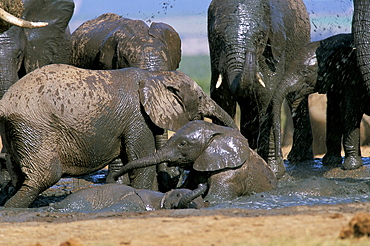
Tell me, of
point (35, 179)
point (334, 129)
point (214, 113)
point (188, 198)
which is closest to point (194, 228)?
point (188, 198)

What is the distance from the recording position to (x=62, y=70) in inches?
291

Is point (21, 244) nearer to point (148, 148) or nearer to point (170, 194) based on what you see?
point (170, 194)

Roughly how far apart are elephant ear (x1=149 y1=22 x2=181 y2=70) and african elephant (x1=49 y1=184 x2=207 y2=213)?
4.14 meters

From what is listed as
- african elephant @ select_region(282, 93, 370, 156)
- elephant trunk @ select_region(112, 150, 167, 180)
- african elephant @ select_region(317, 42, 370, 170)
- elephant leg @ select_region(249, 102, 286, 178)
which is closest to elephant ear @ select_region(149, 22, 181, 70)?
elephant leg @ select_region(249, 102, 286, 178)

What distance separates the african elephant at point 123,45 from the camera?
32.8 feet

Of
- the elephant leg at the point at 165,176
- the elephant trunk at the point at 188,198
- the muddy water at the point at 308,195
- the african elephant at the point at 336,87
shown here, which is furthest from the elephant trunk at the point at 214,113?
the elephant trunk at the point at 188,198

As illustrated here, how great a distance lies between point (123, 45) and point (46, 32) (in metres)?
1.29

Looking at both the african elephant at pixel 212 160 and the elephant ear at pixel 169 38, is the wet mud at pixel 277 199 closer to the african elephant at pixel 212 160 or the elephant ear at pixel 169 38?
the african elephant at pixel 212 160

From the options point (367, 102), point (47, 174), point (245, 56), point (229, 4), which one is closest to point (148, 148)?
point (47, 174)

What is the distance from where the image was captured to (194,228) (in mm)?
5066

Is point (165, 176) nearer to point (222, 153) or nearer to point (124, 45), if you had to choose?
point (222, 153)

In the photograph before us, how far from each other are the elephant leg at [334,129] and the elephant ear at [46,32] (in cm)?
373

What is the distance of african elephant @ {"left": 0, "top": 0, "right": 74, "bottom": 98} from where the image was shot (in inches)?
370

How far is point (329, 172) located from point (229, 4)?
220 cm
